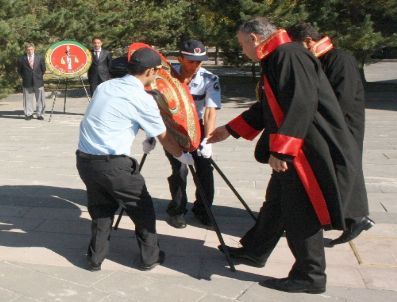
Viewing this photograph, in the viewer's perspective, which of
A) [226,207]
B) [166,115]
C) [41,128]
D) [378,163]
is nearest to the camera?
[166,115]

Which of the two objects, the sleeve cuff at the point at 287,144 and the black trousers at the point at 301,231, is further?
the black trousers at the point at 301,231

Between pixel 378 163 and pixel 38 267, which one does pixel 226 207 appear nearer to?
pixel 38 267

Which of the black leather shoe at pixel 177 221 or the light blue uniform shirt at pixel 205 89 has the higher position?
the light blue uniform shirt at pixel 205 89

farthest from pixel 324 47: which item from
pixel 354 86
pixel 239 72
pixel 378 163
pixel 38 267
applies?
pixel 239 72

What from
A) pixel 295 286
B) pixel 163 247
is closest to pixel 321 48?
pixel 295 286

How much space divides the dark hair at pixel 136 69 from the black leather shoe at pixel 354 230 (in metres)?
1.92

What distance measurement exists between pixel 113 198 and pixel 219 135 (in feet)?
3.14

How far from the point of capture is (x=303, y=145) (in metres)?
3.39

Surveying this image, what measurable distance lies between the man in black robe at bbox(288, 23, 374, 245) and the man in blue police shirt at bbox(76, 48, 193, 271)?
110 centimetres

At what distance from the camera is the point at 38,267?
409 cm

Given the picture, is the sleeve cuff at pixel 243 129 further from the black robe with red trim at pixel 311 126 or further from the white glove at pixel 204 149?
the black robe with red trim at pixel 311 126

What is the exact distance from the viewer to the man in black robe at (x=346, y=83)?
3994mm

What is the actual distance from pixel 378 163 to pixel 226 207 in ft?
10.3

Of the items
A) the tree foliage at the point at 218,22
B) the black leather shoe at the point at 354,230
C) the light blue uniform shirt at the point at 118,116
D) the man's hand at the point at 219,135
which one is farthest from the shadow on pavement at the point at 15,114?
the black leather shoe at the point at 354,230
